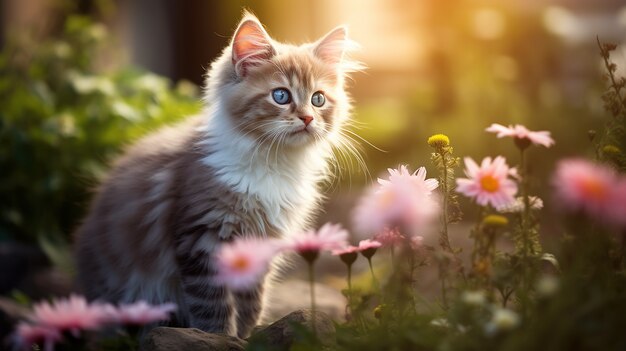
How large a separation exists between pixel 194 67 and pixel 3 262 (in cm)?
373

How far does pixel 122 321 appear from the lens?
1641 millimetres

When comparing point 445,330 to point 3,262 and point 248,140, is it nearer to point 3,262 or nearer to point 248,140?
point 248,140

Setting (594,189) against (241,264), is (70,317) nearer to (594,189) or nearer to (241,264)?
(241,264)

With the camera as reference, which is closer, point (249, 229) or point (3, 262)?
point (249, 229)

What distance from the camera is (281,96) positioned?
2652 mm

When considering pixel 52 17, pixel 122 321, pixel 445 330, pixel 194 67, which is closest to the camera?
pixel 122 321

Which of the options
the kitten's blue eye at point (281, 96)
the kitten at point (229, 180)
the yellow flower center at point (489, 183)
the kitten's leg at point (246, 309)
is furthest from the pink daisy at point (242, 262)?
the kitten's leg at point (246, 309)

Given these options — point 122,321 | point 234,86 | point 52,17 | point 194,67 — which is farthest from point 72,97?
point 122,321

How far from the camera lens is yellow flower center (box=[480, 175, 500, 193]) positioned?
185cm

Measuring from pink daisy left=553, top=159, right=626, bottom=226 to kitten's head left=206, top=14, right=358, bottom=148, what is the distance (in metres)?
1.20

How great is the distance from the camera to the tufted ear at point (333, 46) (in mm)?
2830

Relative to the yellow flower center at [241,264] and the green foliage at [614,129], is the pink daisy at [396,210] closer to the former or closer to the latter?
the yellow flower center at [241,264]

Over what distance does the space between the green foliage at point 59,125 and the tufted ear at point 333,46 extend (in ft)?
5.24

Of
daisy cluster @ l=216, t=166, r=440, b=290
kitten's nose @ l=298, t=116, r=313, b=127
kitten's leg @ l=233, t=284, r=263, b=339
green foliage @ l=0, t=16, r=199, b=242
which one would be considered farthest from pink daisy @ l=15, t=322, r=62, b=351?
green foliage @ l=0, t=16, r=199, b=242
